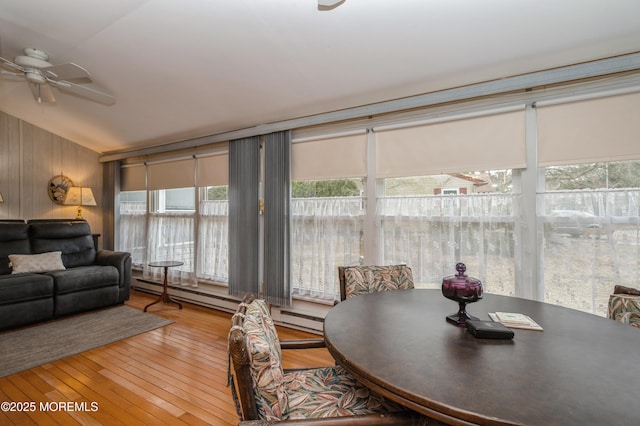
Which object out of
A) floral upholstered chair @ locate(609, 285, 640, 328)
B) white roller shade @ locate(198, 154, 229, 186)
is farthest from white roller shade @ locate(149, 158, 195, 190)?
floral upholstered chair @ locate(609, 285, 640, 328)

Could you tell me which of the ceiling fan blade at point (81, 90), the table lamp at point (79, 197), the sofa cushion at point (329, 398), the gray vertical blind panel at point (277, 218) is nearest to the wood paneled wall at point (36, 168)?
the table lamp at point (79, 197)

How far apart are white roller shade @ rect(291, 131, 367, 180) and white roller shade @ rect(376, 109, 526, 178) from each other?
0.20 m

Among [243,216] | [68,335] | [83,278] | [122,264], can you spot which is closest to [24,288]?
[83,278]

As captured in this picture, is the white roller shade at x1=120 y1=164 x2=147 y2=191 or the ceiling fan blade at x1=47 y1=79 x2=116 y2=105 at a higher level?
the ceiling fan blade at x1=47 y1=79 x2=116 y2=105

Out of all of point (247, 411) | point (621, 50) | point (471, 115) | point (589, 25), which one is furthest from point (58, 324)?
point (621, 50)

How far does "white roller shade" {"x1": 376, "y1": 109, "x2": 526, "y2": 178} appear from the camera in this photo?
2.35m

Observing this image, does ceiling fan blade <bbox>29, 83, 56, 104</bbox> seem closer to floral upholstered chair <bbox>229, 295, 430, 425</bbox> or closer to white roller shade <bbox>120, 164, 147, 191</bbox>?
white roller shade <bbox>120, 164, 147, 191</bbox>

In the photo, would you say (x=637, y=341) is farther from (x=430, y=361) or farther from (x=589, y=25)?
(x=589, y=25)

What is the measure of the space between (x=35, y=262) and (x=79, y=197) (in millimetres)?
1401

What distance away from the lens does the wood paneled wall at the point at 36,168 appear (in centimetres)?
437

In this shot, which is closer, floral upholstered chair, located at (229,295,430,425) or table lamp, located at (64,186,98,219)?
floral upholstered chair, located at (229,295,430,425)

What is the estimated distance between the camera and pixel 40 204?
4742mm

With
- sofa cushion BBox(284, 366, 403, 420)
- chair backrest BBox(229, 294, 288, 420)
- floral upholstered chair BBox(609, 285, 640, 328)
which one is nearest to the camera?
chair backrest BBox(229, 294, 288, 420)

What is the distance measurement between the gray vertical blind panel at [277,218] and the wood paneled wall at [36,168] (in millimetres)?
3941
